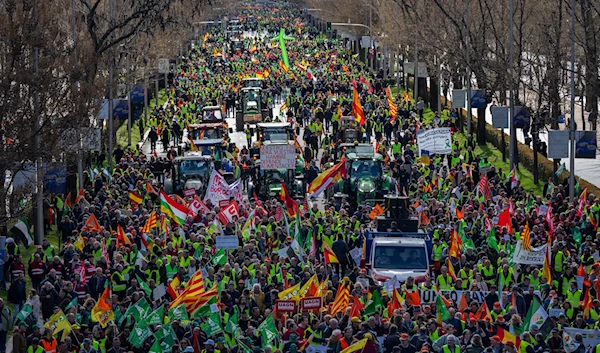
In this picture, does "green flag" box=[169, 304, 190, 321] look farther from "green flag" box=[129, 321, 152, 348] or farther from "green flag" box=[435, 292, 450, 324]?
"green flag" box=[435, 292, 450, 324]

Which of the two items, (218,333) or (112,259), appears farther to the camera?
(112,259)

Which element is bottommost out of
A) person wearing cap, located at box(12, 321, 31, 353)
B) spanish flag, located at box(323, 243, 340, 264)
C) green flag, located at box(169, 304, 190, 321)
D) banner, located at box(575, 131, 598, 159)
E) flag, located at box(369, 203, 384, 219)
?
person wearing cap, located at box(12, 321, 31, 353)

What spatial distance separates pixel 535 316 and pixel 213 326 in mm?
5033

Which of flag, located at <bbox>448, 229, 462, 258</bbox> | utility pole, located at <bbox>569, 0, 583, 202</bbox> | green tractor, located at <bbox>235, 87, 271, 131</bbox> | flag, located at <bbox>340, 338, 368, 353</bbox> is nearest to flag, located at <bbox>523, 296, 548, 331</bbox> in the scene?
→ flag, located at <bbox>340, 338, 368, 353</bbox>

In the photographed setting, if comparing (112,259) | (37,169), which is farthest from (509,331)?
(37,169)

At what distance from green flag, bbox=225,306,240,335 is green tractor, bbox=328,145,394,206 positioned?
17461 millimetres

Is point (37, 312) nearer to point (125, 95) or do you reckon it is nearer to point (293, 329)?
point (293, 329)

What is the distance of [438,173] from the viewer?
43.2 metres

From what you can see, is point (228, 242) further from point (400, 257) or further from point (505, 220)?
point (505, 220)

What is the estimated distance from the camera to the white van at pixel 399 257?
1097 inches

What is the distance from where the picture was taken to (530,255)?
27656mm

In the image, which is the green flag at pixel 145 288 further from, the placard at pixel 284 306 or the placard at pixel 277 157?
the placard at pixel 277 157

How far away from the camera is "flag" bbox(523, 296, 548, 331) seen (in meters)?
22.5

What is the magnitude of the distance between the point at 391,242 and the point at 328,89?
2006 inches
